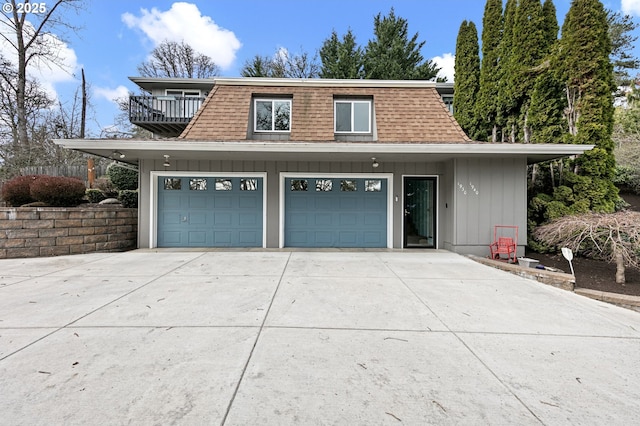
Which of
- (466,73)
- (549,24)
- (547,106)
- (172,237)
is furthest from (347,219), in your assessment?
(466,73)

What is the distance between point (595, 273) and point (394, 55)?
55.1 feet

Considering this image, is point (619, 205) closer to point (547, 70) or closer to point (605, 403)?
point (547, 70)

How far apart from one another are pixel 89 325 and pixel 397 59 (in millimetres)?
20242

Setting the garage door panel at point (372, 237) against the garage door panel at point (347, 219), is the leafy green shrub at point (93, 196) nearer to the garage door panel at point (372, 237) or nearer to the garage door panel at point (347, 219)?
the garage door panel at point (347, 219)

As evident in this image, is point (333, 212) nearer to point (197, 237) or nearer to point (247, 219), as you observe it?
point (247, 219)

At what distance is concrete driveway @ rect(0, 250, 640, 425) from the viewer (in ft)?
5.99

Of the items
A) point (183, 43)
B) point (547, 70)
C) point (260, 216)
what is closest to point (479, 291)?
point (260, 216)

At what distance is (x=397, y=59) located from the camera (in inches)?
731

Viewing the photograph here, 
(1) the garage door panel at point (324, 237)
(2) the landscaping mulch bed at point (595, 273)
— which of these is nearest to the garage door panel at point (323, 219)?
(1) the garage door panel at point (324, 237)

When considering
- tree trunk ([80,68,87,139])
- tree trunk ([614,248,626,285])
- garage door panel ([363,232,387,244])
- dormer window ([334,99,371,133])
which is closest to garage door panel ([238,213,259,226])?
garage door panel ([363,232,387,244])

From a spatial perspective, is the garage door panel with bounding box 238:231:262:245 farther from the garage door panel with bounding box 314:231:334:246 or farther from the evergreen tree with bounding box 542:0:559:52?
the evergreen tree with bounding box 542:0:559:52

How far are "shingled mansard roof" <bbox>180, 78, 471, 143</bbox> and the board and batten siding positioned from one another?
3.88 feet

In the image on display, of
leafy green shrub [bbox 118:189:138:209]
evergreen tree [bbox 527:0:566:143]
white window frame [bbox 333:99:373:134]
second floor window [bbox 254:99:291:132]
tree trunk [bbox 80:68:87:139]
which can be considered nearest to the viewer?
evergreen tree [bbox 527:0:566:143]

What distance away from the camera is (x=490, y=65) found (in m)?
9.90
